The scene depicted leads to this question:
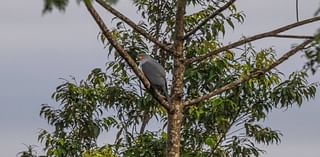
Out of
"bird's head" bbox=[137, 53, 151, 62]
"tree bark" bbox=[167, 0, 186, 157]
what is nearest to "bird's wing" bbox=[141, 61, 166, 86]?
"bird's head" bbox=[137, 53, 151, 62]

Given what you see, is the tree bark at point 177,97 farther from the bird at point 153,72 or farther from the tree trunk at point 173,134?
the bird at point 153,72

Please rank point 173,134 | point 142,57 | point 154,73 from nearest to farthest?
point 173,134 < point 154,73 < point 142,57

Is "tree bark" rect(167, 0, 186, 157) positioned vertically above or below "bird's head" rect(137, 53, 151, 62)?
below

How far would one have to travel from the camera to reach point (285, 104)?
22.5ft

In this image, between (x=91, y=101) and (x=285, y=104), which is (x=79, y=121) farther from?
(x=285, y=104)

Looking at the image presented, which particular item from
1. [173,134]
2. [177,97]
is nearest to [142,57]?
[177,97]

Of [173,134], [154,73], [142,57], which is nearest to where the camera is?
[173,134]

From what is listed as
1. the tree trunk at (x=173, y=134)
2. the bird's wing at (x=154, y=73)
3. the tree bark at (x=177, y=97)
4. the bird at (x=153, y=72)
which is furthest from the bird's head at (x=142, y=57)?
the tree trunk at (x=173, y=134)

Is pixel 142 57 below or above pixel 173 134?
above

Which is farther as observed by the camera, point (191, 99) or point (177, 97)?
point (191, 99)

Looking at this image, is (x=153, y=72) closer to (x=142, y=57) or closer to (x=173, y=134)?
(x=142, y=57)

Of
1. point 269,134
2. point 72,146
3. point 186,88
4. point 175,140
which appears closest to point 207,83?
point 186,88

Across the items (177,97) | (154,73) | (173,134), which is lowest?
(173,134)

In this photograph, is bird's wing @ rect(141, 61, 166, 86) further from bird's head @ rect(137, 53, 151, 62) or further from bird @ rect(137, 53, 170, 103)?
bird's head @ rect(137, 53, 151, 62)
